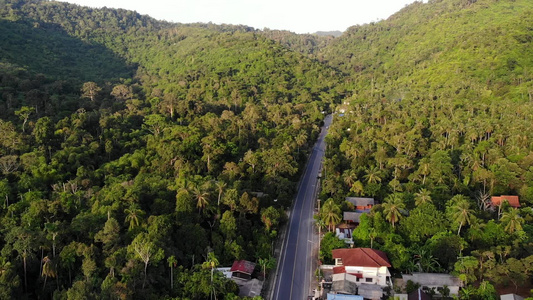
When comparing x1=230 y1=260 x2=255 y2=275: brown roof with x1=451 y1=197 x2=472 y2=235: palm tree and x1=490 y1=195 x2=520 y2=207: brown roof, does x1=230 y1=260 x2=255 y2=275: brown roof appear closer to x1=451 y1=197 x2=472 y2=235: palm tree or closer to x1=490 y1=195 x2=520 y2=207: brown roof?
x1=451 y1=197 x2=472 y2=235: palm tree

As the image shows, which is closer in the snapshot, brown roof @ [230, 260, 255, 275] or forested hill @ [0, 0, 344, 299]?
forested hill @ [0, 0, 344, 299]

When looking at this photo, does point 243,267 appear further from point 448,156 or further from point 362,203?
point 448,156

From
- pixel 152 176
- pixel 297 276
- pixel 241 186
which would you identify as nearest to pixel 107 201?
pixel 152 176

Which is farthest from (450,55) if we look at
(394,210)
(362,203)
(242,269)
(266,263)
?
(242,269)

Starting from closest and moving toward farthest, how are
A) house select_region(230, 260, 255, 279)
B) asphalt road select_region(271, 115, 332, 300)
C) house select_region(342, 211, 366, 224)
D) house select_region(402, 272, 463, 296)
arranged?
house select_region(402, 272, 463, 296) < asphalt road select_region(271, 115, 332, 300) < house select_region(230, 260, 255, 279) < house select_region(342, 211, 366, 224)

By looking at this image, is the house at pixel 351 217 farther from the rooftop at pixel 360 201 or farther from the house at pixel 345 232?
the rooftop at pixel 360 201

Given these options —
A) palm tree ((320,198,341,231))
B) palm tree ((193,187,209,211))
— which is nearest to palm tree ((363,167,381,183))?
palm tree ((320,198,341,231))

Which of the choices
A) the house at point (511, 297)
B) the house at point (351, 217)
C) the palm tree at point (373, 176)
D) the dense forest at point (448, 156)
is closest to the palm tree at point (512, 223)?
the dense forest at point (448, 156)
